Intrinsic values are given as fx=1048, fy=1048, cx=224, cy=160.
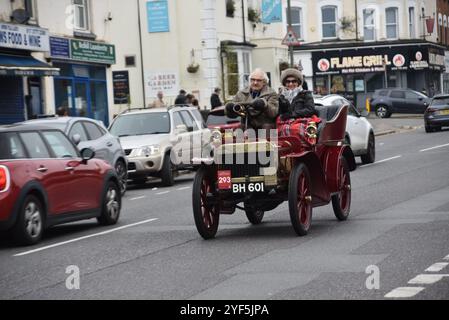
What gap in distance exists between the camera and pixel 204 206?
12492 mm

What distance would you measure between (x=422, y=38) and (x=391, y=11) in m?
2.94

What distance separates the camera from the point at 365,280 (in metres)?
8.97

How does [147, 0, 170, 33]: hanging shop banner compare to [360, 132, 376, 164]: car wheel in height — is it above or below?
above

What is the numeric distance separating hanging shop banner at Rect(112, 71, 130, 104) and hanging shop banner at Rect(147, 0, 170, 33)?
4483 millimetres

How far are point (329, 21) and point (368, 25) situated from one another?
253 centimetres

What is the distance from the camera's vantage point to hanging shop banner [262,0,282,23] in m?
43.8

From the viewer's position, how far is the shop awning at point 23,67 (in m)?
27.8

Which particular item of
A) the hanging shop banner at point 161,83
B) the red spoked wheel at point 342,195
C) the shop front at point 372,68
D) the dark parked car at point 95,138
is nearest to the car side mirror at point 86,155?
the red spoked wheel at point 342,195

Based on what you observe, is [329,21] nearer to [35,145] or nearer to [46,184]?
[35,145]

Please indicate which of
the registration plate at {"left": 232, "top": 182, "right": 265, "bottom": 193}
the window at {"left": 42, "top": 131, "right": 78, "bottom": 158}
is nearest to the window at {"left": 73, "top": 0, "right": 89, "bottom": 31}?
the window at {"left": 42, "top": 131, "right": 78, "bottom": 158}

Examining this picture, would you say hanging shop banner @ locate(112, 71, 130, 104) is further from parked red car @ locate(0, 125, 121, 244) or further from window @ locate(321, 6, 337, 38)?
window @ locate(321, 6, 337, 38)

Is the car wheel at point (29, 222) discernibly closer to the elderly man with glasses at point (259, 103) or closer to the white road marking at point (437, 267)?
the elderly man with glasses at point (259, 103)

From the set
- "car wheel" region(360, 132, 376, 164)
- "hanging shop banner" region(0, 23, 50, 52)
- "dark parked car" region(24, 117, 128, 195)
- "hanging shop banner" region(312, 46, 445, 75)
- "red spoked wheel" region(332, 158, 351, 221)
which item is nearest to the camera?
"red spoked wheel" region(332, 158, 351, 221)

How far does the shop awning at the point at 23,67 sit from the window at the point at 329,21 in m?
38.2
